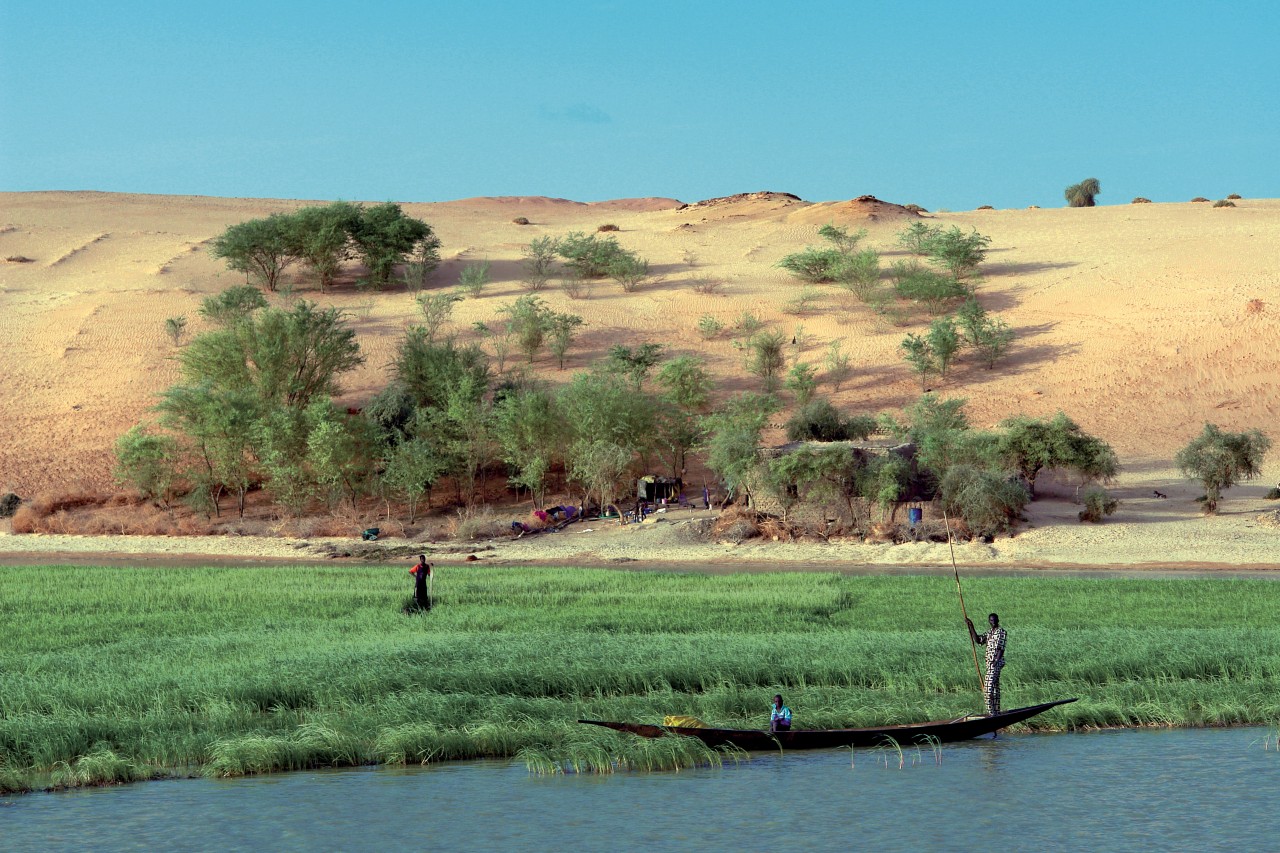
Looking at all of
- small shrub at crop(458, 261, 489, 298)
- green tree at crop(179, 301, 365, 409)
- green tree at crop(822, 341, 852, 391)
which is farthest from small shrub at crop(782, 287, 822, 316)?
green tree at crop(179, 301, 365, 409)

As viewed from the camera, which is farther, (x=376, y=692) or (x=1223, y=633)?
(x=1223, y=633)

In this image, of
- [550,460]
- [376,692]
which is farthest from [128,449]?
[376,692]

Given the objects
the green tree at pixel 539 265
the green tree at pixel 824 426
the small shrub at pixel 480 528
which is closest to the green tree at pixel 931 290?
the green tree at pixel 539 265

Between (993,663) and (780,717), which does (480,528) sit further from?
(993,663)

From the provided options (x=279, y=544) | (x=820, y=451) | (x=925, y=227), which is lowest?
(x=279, y=544)

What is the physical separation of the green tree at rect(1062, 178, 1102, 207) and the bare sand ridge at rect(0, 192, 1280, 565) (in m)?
10.9

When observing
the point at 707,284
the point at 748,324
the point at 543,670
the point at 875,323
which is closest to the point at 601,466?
the point at 748,324

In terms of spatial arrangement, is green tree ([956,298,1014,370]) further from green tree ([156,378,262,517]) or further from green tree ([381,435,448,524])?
green tree ([156,378,262,517])

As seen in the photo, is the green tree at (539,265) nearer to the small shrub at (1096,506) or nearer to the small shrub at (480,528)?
the small shrub at (480,528)

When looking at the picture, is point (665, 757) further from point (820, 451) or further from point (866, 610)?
point (820, 451)

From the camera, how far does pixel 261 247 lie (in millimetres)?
81625

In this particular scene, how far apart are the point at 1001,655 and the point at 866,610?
11.2 meters

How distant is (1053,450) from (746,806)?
109ft

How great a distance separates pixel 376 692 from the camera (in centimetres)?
1764
